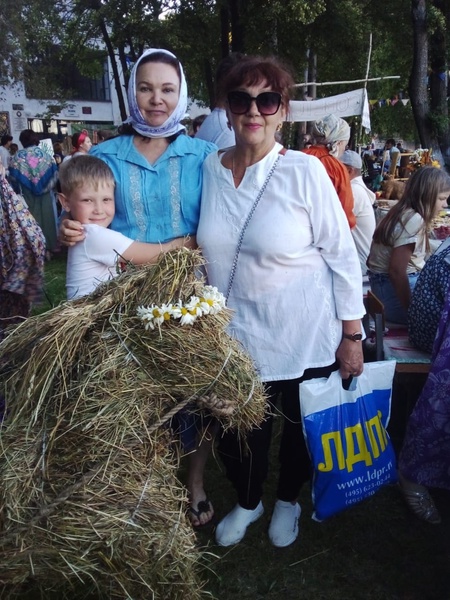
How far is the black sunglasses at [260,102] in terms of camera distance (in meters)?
2.08

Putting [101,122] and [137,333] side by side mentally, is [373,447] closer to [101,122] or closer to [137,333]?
[137,333]

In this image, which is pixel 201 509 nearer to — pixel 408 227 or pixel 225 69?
pixel 225 69

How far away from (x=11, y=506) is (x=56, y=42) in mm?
32730

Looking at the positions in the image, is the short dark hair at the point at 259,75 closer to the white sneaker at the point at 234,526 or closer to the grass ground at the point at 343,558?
the grass ground at the point at 343,558

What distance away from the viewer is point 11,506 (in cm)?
143

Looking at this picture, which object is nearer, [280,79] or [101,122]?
[280,79]

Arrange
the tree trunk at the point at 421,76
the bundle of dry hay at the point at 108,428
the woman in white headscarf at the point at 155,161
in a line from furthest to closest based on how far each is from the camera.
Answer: the tree trunk at the point at 421,76, the woman in white headscarf at the point at 155,161, the bundle of dry hay at the point at 108,428

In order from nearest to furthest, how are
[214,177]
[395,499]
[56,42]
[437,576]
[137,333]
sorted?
[137,333]
[214,177]
[437,576]
[395,499]
[56,42]

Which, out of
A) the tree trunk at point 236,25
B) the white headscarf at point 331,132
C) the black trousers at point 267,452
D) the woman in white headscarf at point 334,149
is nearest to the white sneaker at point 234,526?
the black trousers at point 267,452

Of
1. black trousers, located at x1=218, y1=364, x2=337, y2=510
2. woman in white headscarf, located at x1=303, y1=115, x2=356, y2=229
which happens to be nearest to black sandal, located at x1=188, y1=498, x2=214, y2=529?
black trousers, located at x1=218, y1=364, x2=337, y2=510

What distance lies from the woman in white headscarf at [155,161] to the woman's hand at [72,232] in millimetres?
216

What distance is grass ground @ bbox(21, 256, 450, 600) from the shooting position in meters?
2.38

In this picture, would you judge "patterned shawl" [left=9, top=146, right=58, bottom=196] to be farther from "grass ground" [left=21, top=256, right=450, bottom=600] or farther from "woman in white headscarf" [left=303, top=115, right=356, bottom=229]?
"grass ground" [left=21, top=256, right=450, bottom=600]

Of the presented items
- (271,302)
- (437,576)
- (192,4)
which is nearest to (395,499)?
(437,576)
